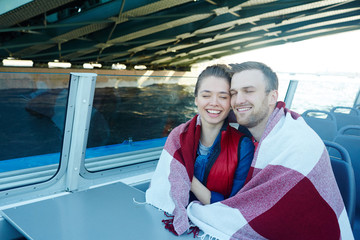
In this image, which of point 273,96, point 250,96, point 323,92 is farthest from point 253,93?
point 323,92

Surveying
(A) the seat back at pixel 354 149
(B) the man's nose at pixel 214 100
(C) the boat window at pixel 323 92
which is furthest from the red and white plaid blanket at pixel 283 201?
(C) the boat window at pixel 323 92

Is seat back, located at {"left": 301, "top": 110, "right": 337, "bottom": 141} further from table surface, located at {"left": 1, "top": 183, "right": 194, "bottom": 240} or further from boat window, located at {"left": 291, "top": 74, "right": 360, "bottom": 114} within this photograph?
table surface, located at {"left": 1, "top": 183, "right": 194, "bottom": 240}

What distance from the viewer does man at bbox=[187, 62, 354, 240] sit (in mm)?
1224

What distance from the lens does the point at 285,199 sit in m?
1.25

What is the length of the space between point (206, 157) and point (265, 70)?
0.64 m

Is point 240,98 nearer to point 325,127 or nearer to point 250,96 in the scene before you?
point 250,96

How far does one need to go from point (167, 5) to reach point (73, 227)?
7.16 metres

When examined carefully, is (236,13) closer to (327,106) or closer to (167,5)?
(167,5)

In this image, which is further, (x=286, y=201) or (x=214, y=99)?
(x=214, y=99)

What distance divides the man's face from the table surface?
2.47 ft

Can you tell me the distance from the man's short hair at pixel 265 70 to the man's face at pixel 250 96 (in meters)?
0.02

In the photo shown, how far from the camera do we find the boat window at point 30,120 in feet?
8.55

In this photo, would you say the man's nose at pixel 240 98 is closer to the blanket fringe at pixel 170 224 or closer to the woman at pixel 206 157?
the woman at pixel 206 157

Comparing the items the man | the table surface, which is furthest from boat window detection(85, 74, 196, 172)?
the man
